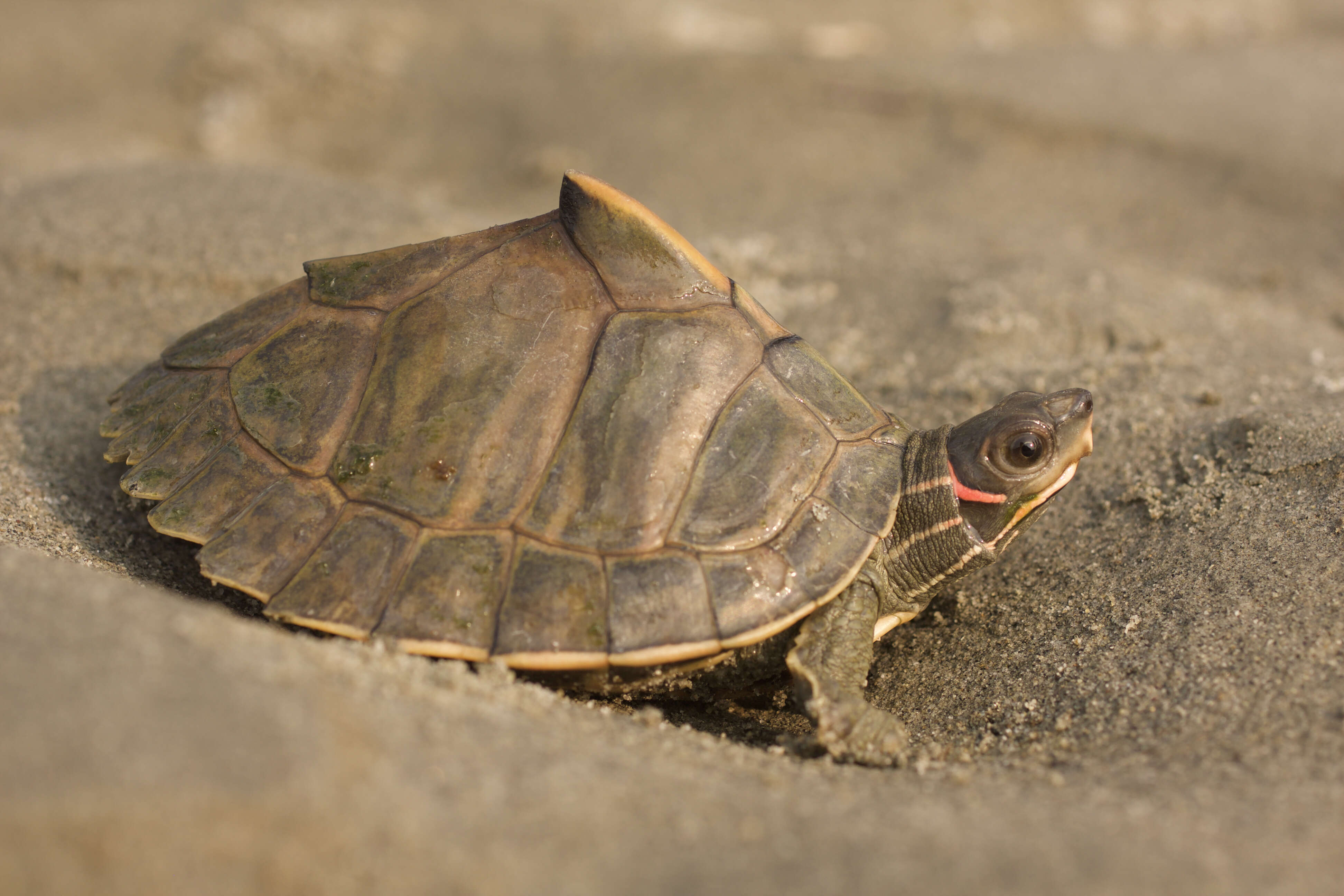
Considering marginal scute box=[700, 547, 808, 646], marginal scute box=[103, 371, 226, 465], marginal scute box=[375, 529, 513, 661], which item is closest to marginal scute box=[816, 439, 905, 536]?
marginal scute box=[700, 547, 808, 646]

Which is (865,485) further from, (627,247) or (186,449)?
(186,449)

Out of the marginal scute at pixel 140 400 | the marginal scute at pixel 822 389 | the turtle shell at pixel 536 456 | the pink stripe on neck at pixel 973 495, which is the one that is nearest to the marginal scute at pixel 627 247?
the turtle shell at pixel 536 456

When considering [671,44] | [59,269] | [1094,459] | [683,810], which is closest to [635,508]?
[683,810]

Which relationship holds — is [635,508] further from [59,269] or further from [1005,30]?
[1005,30]

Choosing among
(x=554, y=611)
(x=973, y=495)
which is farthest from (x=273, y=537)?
(x=973, y=495)

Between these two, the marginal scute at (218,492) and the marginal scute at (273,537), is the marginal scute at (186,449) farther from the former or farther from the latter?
the marginal scute at (273,537)

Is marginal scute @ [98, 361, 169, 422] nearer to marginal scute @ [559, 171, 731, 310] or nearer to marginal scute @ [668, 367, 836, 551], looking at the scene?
marginal scute @ [559, 171, 731, 310]
